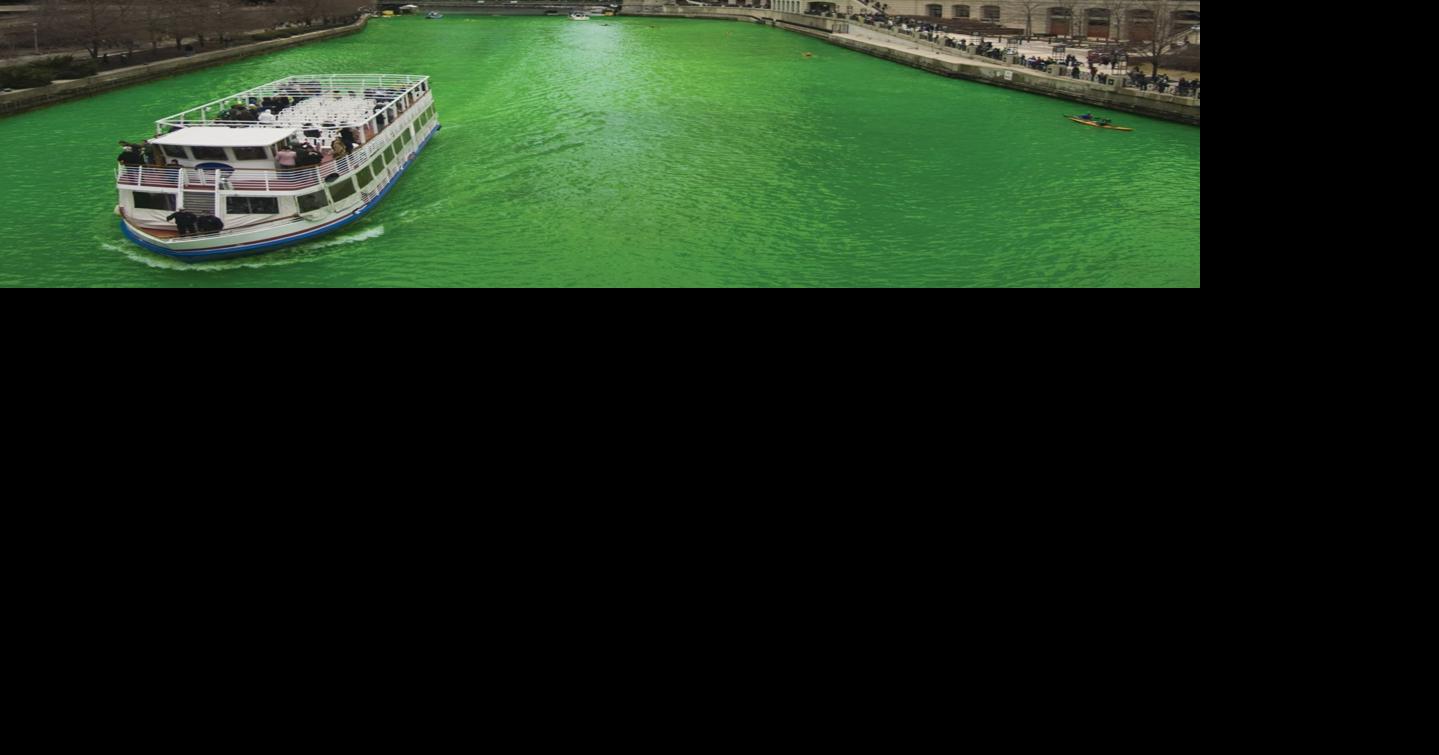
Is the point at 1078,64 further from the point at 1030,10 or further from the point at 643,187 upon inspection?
the point at 643,187

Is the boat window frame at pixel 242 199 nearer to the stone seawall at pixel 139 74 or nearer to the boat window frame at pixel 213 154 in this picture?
the boat window frame at pixel 213 154

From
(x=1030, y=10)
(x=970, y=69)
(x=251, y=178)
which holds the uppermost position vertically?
(x=1030, y=10)

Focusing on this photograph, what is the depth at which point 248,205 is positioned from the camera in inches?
161

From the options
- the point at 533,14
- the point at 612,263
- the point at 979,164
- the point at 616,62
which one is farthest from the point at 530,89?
the point at 979,164

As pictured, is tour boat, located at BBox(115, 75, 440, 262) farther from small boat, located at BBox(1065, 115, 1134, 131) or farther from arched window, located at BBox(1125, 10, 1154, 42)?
arched window, located at BBox(1125, 10, 1154, 42)

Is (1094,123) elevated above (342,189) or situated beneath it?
elevated above

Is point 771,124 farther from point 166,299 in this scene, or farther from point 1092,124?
point 166,299

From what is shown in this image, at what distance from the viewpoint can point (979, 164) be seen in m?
5.80

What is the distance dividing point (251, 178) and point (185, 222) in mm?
390

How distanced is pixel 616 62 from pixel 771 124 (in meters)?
1.60

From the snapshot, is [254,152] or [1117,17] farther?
[1117,17]

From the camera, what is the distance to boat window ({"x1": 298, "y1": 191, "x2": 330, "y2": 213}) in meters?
4.20

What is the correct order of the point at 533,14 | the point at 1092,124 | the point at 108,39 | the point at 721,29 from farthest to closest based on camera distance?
the point at 721,29
the point at 533,14
the point at 1092,124
the point at 108,39

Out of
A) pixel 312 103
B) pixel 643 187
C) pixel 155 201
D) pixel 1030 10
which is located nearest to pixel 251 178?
pixel 155 201
